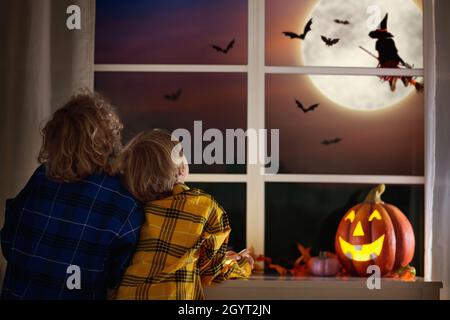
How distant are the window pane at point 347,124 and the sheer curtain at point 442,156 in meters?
0.28

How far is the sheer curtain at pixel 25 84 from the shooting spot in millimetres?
2105

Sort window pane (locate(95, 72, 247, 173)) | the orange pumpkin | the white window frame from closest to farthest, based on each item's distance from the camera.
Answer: the orange pumpkin, the white window frame, window pane (locate(95, 72, 247, 173))

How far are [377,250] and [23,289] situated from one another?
1071mm

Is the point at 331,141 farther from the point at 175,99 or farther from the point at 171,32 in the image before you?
the point at 171,32

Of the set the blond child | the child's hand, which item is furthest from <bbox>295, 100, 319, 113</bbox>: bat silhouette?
the blond child

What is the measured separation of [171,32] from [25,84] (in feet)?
1.96

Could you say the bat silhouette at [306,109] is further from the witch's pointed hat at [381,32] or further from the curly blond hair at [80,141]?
the curly blond hair at [80,141]

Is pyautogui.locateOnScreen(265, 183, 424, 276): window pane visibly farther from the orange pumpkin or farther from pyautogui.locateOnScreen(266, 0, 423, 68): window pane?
pyautogui.locateOnScreen(266, 0, 423, 68): window pane

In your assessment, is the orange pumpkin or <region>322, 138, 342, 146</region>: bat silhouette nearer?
the orange pumpkin

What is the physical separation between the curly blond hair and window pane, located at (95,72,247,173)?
64cm

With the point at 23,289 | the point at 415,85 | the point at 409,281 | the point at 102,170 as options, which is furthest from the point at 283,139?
the point at 23,289

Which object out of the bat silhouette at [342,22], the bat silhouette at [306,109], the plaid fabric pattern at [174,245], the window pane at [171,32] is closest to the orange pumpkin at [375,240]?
the bat silhouette at [306,109]

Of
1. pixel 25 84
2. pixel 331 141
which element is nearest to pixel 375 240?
pixel 331 141

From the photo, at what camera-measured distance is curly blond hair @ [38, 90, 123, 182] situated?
168 centimetres
